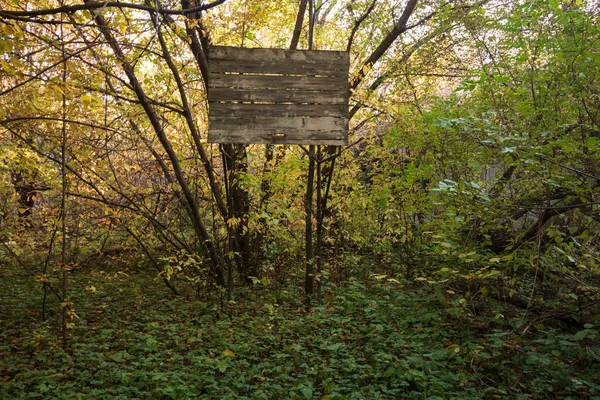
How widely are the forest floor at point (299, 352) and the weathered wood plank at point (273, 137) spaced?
7.73 ft

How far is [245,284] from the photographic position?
8961mm

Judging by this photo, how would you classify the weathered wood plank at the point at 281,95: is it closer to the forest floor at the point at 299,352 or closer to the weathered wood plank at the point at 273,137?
the weathered wood plank at the point at 273,137

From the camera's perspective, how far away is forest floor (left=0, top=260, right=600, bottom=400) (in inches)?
184

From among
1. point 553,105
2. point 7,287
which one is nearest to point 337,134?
point 553,105

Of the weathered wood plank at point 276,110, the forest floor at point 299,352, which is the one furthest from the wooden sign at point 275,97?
the forest floor at point 299,352

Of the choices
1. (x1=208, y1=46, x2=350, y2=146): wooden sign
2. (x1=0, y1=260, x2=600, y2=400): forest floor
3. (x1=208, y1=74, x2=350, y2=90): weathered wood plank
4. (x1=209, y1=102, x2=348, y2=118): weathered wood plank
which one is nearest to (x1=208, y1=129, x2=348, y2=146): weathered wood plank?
(x1=208, y1=46, x2=350, y2=146): wooden sign

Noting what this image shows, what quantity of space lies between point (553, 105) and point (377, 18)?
446cm

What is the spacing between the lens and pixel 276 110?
4887 millimetres

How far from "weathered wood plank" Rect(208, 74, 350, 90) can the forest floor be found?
2905 mm

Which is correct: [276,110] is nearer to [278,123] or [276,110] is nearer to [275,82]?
[278,123]

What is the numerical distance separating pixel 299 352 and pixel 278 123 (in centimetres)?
275

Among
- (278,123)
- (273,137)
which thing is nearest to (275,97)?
(278,123)

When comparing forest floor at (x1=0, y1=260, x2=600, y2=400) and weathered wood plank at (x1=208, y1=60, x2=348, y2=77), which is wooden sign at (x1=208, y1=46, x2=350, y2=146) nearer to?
weathered wood plank at (x1=208, y1=60, x2=348, y2=77)

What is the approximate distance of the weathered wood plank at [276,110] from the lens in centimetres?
482
